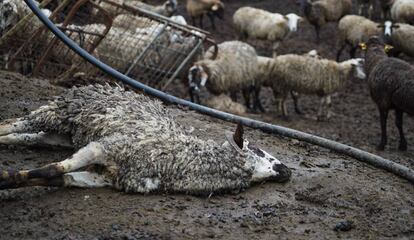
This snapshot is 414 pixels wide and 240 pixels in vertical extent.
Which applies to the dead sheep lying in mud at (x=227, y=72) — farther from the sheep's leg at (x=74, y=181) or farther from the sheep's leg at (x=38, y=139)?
the sheep's leg at (x=74, y=181)

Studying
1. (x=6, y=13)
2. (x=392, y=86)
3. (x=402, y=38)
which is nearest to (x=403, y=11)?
(x=402, y=38)

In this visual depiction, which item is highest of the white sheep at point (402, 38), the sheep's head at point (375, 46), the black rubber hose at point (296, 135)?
the white sheep at point (402, 38)

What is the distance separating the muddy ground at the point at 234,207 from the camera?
11.8 feet

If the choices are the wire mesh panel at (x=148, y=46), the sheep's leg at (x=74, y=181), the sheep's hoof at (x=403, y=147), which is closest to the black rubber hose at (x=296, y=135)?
the sheep's leg at (x=74, y=181)

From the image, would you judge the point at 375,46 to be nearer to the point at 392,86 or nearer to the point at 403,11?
the point at 392,86

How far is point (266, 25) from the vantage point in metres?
13.4

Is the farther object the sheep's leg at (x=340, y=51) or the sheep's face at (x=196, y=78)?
the sheep's leg at (x=340, y=51)

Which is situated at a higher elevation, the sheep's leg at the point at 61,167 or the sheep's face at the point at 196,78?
the sheep's face at the point at 196,78

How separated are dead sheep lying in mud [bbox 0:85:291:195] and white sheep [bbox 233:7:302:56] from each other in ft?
29.8

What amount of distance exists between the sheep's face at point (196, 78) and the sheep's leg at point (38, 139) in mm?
4739

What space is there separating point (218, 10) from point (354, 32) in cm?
375

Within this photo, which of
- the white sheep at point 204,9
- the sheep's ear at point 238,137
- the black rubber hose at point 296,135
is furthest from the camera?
the white sheep at point 204,9

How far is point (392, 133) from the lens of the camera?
366 inches

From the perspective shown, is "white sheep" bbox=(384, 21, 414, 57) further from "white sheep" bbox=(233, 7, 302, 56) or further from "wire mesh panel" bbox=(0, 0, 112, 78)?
"wire mesh panel" bbox=(0, 0, 112, 78)
